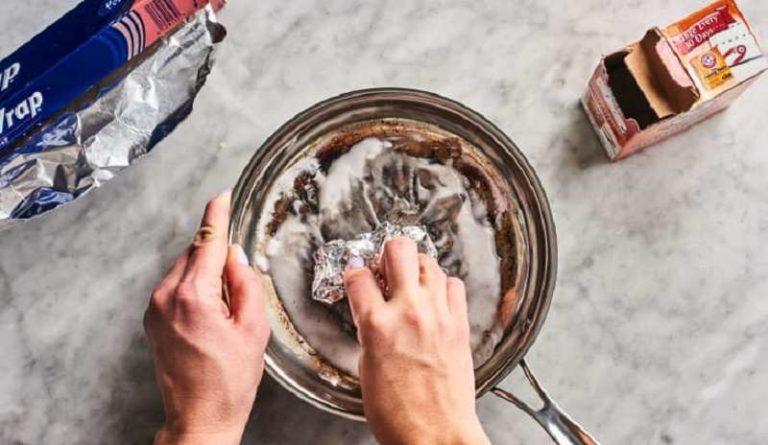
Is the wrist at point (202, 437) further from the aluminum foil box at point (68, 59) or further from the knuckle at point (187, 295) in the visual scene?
the aluminum foil box at point (68, 59)

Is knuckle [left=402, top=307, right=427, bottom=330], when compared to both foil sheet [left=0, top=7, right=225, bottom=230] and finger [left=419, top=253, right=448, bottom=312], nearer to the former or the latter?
finger [left=419, top=253, right=448, bottom=312]

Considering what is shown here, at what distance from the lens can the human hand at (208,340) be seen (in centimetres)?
66

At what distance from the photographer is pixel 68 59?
2.34 feet

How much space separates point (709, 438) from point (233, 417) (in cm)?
46

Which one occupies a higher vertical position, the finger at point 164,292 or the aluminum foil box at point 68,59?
the aluminum foil box at point 68,59

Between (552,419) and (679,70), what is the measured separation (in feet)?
1.05

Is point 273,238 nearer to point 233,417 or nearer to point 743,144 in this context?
point 233,417

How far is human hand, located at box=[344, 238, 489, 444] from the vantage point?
25.3 inches

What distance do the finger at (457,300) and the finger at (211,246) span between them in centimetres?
18

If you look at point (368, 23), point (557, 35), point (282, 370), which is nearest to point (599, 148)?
point (557, 35)

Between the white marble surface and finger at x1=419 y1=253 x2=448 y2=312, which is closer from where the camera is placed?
finger at x1=419 y1=253 x2=448 y2=312

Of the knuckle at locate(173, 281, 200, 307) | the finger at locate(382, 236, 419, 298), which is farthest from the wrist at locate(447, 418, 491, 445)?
the knuckle at locate(173, 281, 200, 307)

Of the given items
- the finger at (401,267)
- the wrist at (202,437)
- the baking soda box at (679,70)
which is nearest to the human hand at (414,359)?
the finger at (401,267)

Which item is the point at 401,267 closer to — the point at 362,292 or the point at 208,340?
the point at 362,292
